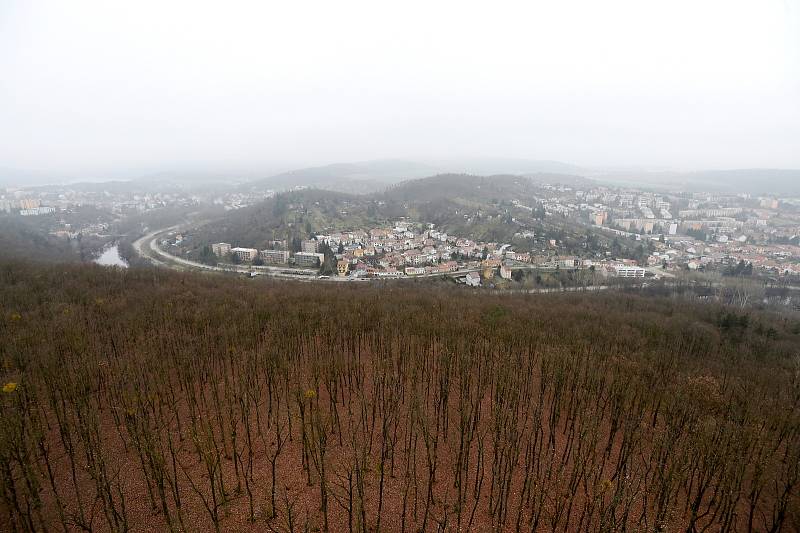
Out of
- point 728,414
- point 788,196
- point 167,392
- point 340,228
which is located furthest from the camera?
point 788,196

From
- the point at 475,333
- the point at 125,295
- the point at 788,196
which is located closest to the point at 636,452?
the point at 475,333

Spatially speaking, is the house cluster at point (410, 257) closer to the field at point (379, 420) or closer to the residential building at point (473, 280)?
the residential building at point (473, 280)

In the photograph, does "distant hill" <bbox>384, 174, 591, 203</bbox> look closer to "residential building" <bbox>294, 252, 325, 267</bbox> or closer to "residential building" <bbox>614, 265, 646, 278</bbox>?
"residential building" <bbox>294, 252, 325, 267</bbox>

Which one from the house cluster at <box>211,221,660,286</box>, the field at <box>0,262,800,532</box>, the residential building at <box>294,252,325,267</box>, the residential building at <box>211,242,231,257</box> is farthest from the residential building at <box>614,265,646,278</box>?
the residential building at <box>211,242,231,257</box>

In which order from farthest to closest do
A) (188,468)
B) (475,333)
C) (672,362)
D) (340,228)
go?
(340,228)
(475,333)
(672,362)
(188,468)

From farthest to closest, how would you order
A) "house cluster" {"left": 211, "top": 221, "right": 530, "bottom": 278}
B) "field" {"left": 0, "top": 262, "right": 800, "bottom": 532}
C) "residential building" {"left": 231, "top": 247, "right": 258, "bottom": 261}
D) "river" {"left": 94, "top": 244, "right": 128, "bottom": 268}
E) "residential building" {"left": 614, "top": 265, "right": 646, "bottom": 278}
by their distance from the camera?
"residential building" {"left": 231, "top": 247, "right": 258, "bottom": 261} → "river" {"left": 94, "top": 244, "right": 128, "bottom": 268} → "house cluster" {"left": 211, "top": 221, "right": 530, "bottom": 278} → "residential building" {"left": 614, "top": 265, "right": 646, "bottom": 278} → "field" {"left": 0, "top": 262, "right": 800, "bottom": 532}

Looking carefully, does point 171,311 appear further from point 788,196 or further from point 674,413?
point 788,196
